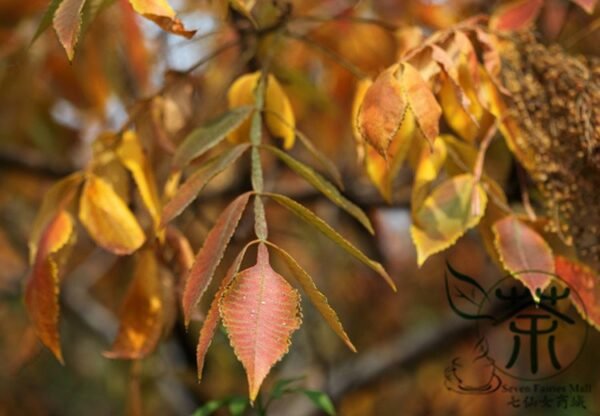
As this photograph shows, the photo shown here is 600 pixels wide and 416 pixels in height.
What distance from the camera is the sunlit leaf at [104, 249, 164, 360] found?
1.12m

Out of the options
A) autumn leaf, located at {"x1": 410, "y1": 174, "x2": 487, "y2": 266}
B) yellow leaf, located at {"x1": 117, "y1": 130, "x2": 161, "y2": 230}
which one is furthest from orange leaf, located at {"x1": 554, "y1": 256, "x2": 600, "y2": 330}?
yellow leaf, located at {"x1": 117, "y1": 130, "x2": 161, "y2": 230}

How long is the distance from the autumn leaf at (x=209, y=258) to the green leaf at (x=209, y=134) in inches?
5.8

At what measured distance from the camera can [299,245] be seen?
3119mm

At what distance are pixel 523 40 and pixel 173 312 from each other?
638mm

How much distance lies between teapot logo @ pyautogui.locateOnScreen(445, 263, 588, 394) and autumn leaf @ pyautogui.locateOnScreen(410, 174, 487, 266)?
15 cm

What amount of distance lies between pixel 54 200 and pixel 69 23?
13.9 inches

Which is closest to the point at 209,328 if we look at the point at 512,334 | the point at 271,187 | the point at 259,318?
the point at 259,318

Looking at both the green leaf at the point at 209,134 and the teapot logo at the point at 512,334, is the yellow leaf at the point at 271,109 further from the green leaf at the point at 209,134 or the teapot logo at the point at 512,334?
the teapot logo at the point at 512,334

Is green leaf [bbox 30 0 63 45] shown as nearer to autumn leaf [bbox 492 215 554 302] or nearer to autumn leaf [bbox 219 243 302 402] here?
autumn leaf [bbox 219 243 302 402]

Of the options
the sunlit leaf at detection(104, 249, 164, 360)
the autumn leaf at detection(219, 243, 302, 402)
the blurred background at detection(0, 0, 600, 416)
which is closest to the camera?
the autumn leaf at detection(219, 243, 302, 402)

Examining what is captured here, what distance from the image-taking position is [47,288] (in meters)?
1.03

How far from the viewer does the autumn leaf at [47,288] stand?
3.36 feet

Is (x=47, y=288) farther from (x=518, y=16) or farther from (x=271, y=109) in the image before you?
(x=518, y=16)

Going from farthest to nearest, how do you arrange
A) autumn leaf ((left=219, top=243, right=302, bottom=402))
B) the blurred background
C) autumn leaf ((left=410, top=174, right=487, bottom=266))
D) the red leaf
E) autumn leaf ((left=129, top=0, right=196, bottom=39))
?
the blurred background, the red leaf, autumn leaf ((left=410, top=174, right=487, bottom=266)), autumn leaf ((left=129, top=0, right=196, bottom=39)), autumn leaf ((left=219, top=243, right=302, bottom=402))
